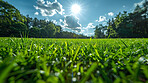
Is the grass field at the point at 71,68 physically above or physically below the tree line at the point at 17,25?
below

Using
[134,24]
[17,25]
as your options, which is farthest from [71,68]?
[134,24]

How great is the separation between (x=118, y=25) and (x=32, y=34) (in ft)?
139

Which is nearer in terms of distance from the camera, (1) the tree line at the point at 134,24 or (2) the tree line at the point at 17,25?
(2) the tree line at the point at 17,25

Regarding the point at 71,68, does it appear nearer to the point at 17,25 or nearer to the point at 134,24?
the point at 17,25

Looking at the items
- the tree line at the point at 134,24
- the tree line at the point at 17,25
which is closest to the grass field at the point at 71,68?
the tree line at the point at 17,25

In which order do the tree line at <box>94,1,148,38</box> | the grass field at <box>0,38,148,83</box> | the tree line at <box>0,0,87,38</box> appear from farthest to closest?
the tree line at <box>94,1,148,38</box> < the tree line at <box>0,0,87,38</box> < the grass field at <box>0,38,148,83</box>

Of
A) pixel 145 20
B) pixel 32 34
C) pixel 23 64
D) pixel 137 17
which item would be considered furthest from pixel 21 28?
pixel 145 20

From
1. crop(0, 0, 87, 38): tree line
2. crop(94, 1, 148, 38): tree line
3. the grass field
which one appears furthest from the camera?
crop(94, 1, 148, 38): tree line

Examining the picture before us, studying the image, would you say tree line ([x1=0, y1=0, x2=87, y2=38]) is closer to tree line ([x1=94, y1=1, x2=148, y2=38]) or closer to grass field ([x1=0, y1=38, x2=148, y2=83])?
grass field ([x1=0, y1=38, x2=148, y2=83])

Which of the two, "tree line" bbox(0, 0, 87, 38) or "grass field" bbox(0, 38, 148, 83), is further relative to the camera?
"tree line" bbox(0, 0, 87, 38)

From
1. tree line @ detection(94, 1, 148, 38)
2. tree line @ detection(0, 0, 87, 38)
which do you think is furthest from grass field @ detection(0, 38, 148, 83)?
tree line @ detection(94, 1, 148, 38)

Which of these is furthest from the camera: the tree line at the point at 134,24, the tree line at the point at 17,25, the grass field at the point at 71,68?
the tree line at the point at 134,24

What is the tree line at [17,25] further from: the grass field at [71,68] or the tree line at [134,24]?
the tree line at [134,24]

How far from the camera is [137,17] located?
120 ft
